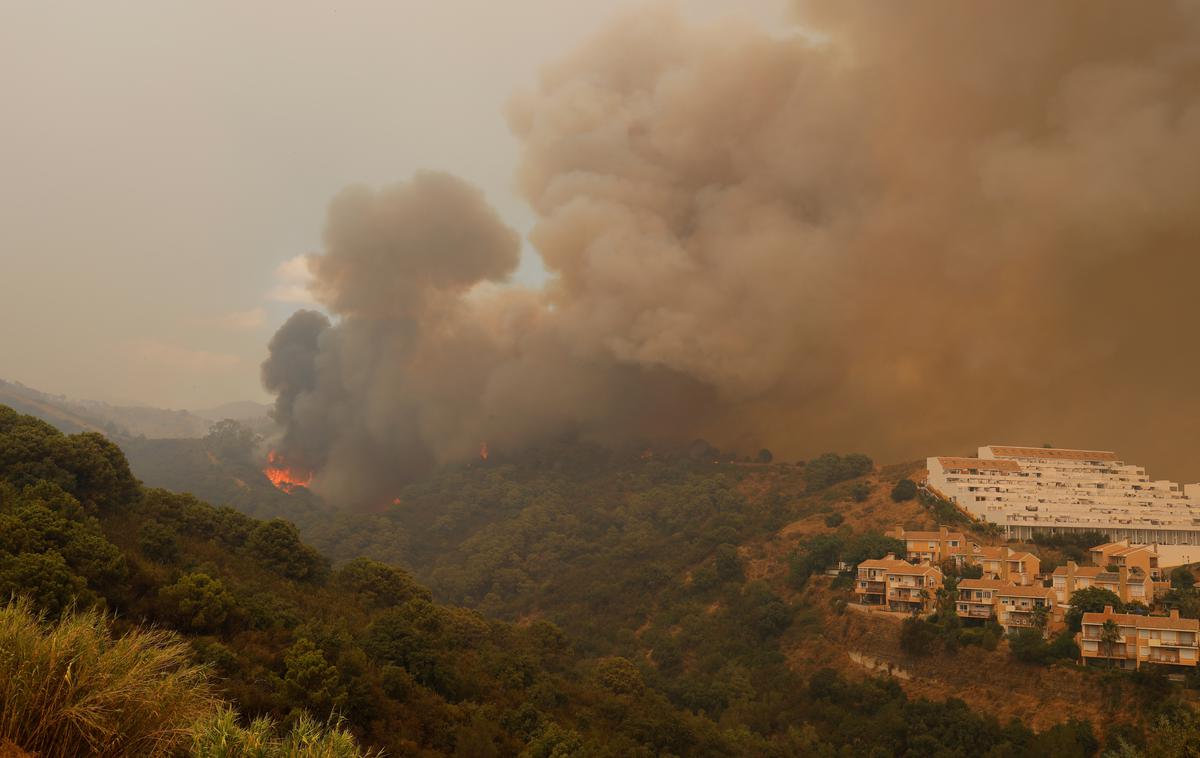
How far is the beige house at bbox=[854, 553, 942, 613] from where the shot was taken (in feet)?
133

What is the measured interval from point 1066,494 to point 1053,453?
851cm

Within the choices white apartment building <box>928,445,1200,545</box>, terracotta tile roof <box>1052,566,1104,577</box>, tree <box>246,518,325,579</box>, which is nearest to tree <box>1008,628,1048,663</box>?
terracotta tile roof <box>1052,566,1104,577</box>

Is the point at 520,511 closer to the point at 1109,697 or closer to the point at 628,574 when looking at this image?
the point at 628,574

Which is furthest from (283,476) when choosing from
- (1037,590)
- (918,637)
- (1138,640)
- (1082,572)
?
(1138,640)

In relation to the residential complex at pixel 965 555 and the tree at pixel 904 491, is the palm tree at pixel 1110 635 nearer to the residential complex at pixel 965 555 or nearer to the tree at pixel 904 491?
the residential complex at pixel 965 555

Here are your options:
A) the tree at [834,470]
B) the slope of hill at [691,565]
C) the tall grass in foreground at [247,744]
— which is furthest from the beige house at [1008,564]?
the tall grass in foreground at [247,744]

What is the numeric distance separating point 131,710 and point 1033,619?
→ 37755mm

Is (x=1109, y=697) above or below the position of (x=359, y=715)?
above

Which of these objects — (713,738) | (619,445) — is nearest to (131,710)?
(713,738)

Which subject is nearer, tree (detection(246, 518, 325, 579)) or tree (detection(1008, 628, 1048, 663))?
tree (detection(1008, 628, 1048, 663))

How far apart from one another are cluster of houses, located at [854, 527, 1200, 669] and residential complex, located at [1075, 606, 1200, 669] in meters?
0.03

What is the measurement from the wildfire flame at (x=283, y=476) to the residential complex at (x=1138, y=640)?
87.1m

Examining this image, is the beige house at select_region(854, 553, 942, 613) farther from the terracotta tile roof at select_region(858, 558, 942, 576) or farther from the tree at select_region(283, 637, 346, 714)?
the tree at select_region(283, 637, 346, 714)

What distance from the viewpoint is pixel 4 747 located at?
5.99 meters
